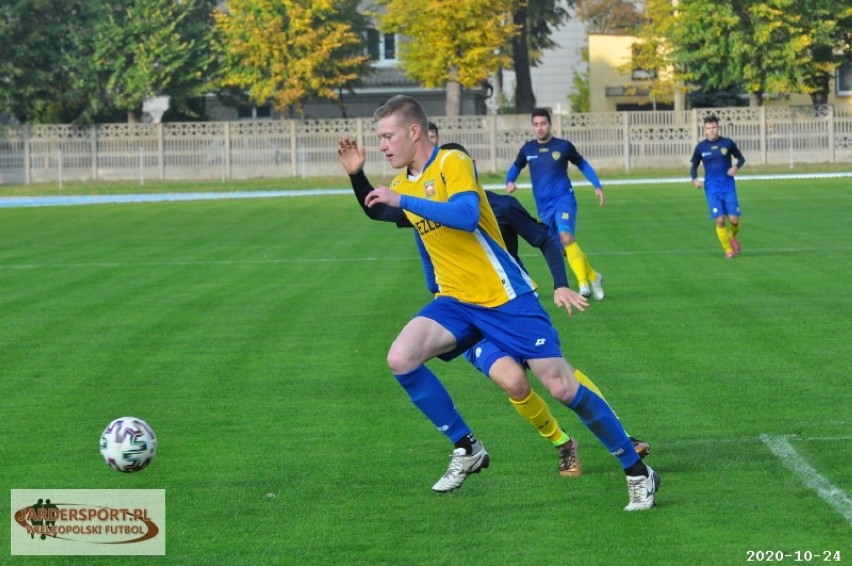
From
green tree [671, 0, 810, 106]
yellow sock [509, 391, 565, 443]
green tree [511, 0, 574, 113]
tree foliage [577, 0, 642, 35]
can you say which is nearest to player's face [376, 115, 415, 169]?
yellow sock [509, 391, 565, 443]

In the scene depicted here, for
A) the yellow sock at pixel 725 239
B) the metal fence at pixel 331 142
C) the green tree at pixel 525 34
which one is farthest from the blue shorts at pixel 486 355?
the green tree at pixel 525 34

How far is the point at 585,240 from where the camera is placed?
24172 mm

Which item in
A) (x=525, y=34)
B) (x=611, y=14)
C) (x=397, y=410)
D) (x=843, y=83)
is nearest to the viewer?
(x=397, y=410)

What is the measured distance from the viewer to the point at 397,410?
9.54 metres

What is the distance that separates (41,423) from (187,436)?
3.91 feet

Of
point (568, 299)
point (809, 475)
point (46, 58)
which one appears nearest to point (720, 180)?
point (809, 475)

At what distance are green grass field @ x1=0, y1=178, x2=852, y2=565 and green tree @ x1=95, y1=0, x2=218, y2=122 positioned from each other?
30.4m

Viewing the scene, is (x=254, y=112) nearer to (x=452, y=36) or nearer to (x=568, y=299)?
(x=452, y=36)

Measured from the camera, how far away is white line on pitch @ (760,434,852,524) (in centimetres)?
667

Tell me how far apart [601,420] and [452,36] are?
44.7 metres

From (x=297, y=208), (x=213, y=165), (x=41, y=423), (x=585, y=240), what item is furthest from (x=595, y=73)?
(x=41, y=423)

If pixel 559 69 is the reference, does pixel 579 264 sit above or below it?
below

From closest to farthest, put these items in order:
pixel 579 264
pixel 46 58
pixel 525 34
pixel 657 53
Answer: pixel 579 264 < pixel 46 58 < pixel 525 34 < pixel 657 53

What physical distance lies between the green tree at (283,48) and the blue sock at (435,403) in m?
43.5
